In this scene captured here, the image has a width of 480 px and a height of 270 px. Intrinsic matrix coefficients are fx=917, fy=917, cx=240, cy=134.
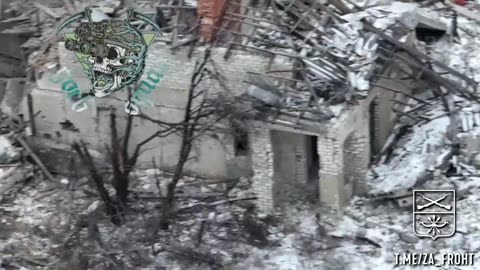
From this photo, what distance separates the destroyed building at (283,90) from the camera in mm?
15555

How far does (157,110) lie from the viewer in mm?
17078

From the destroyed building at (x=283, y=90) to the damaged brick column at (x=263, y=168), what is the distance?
19mm

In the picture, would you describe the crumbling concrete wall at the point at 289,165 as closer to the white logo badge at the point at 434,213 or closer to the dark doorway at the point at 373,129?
the dark doorway at the point at 373,129

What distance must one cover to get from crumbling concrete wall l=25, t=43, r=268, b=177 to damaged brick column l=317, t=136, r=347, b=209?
191 cm

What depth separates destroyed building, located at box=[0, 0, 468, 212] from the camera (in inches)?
612

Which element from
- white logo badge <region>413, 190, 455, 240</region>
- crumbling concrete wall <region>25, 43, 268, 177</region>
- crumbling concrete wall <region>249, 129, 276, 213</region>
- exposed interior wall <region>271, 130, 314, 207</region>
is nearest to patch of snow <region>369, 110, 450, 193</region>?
white logo badge <region>413, 190, 455, 240</region>

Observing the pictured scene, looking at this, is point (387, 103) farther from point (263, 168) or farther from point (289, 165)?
point (263, 168)

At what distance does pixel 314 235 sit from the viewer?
50.6ft

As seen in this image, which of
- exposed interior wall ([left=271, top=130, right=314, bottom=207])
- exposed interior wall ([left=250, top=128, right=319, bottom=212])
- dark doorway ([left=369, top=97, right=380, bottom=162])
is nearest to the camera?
exposed interior wall ([left=250, top=128, right=319, bottom=212])

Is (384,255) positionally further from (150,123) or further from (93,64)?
(93,64)

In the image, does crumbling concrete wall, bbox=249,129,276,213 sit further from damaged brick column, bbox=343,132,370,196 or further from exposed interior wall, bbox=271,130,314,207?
damaged brick column, bbox=343,132,370,196

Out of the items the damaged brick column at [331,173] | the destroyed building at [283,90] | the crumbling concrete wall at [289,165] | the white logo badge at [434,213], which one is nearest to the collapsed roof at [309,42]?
the destroyed building at [283,90]

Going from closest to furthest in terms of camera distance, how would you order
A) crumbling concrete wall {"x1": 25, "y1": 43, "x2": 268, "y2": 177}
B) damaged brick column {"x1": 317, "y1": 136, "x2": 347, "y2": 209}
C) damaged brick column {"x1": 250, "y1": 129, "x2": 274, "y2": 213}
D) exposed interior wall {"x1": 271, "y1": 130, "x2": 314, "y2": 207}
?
1. damaged brick column {"x1": 317, "y1": 136, "x2": 347, "y2": 209}
2. damaged brick column {"x1": 250, "y1": 129, "x2": 274, "y2": 213}
3. exposed interior wall {"x1": 271, "y1": 130, "x2": 314, "y2": 207}
4. crumbling concrete wall {"x1": 25, "y1": 43, "x2": 268, "y2": 177}

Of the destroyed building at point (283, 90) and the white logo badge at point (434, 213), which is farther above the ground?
the destroyed building at point (283, 90)
